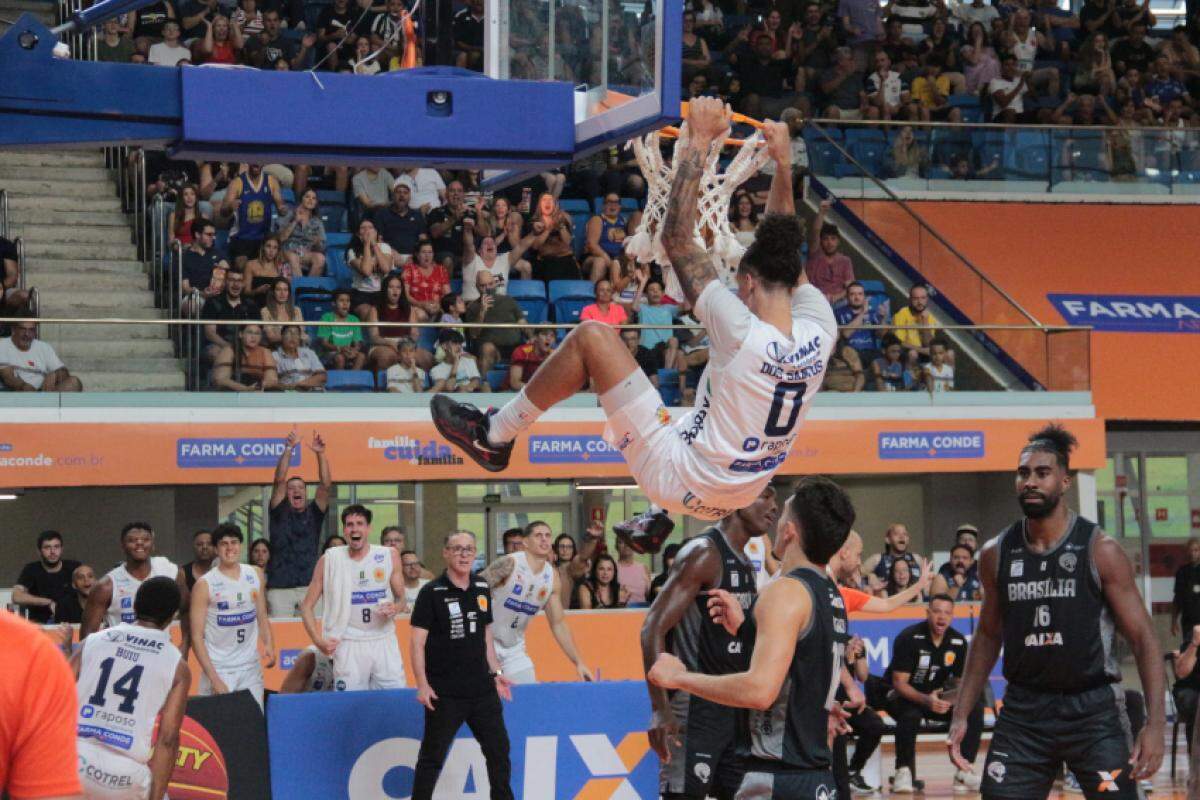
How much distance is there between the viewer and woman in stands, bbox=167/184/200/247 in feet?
53.7

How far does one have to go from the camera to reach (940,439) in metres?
17.3

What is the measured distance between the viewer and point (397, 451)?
52.1 ft

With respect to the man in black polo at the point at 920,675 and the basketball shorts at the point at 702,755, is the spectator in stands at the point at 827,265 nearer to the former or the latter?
the man in black polo at the point at 920,675

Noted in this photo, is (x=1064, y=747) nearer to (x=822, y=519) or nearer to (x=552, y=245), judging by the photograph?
(x=822, y=519)

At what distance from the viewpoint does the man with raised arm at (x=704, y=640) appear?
8.30 meters

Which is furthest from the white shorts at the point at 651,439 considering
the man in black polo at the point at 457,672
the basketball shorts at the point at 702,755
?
the man in black polo at the point at 457,672

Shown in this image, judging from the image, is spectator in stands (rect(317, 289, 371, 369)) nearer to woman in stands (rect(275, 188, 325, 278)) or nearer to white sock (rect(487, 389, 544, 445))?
woman in stands (rect(275, 188, 325, 278))

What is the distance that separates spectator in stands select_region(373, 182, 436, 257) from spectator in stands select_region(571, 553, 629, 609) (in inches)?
154

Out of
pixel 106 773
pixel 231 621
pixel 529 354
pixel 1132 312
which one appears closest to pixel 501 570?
pixel 231 621

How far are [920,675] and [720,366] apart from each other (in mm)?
8258

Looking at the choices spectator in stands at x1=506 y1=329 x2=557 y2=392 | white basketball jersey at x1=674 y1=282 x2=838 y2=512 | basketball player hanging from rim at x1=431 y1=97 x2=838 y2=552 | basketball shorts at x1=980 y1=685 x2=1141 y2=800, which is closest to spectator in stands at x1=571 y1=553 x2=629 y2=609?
spectator in stands at x1=506 y1=329 x2=557 y2=392

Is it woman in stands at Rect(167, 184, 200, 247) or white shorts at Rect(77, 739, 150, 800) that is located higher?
woman in stands at Rect(167, 184, 200, 247)

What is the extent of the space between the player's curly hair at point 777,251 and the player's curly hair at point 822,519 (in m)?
0.84

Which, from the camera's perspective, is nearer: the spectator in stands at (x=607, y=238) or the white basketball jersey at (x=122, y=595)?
the white basketball jersey at (x=122, y=595)
